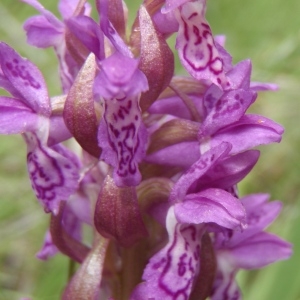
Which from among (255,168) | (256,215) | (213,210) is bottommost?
(255,168)

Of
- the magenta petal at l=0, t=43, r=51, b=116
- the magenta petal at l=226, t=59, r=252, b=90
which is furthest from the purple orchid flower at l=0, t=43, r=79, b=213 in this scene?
the magenta petal at l=226, t=59, r=252, b=90

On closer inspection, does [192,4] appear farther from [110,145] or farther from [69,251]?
[69,251]

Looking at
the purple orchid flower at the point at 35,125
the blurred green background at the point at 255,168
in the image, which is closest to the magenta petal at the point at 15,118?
the purple orchid flower at the point at 35,125

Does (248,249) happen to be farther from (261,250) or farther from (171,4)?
(171,4)

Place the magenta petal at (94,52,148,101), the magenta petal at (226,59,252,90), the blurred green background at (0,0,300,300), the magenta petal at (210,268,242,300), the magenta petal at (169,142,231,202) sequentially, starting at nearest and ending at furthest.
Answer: the magenta petal at (94,52,148,101) → the magenta petal at (169,142,231,202) → the magenta petal at (226,59,252,90) → the magenta petal at (210,268,242,300) → the blurred green background at (0,0,300,300)

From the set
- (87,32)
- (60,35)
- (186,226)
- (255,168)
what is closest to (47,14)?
(60,35)

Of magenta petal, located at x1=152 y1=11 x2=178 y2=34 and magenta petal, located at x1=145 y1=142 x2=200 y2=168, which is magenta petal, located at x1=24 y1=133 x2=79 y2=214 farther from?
magenta petal, located at x1=152 y1=11 x2=178 y2=34

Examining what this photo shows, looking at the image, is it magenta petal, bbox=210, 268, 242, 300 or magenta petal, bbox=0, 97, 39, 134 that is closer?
magenta petal, bbox=0, 97, 39, 134

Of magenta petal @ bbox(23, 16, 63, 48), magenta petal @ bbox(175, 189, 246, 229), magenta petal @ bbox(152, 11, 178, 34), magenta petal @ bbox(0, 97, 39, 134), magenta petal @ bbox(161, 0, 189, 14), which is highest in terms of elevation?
magenta petal @ bbox(161, 0, 189, 14)
